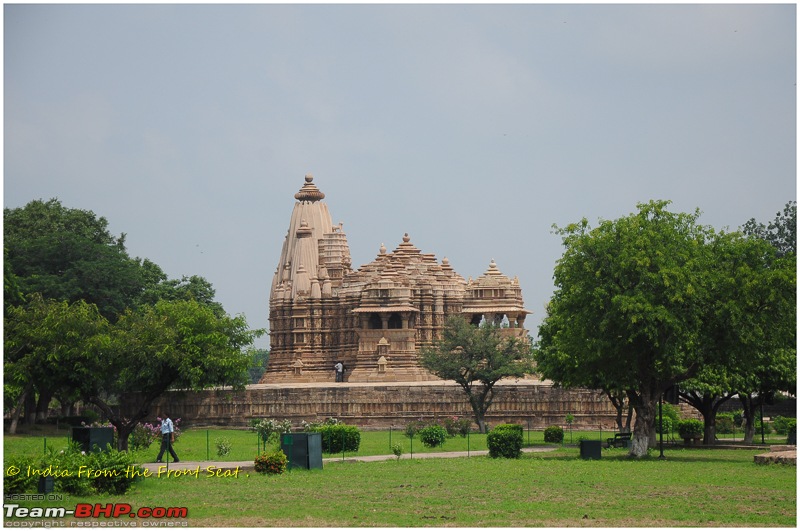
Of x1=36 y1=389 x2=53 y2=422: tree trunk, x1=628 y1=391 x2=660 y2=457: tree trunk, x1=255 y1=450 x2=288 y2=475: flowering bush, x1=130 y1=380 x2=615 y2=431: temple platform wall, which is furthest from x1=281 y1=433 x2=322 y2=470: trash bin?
x1=36 y1=389 x2=53 y2=422: tree trunk

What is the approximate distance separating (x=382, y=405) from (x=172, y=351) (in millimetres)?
16612

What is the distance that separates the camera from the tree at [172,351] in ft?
152

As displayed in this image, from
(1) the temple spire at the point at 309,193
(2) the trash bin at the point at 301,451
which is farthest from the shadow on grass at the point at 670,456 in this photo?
(1) the temple spire at the point at 309,193

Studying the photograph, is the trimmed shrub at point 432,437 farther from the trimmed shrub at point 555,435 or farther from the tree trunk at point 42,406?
the tree trunk at point 42,406

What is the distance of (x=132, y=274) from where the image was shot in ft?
229

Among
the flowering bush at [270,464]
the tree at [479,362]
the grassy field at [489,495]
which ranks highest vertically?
the tree at [479,362]

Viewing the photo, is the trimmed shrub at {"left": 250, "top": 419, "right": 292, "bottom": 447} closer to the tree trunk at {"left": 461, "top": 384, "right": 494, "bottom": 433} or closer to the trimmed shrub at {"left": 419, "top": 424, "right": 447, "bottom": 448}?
the trimmed shrub at {"left": 419, "top": 424, "right": 447, "bottom": 448}

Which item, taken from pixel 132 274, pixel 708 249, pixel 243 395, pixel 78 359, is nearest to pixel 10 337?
pixel 78 359

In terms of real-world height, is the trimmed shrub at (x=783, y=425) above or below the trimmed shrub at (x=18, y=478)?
below

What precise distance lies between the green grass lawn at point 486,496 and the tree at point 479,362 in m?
22.5

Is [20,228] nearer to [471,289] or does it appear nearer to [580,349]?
[471,289]

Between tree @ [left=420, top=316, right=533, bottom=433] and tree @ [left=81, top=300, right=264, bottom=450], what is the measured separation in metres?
9.92

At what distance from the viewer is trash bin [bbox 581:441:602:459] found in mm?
38688

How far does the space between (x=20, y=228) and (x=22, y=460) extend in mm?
53183
